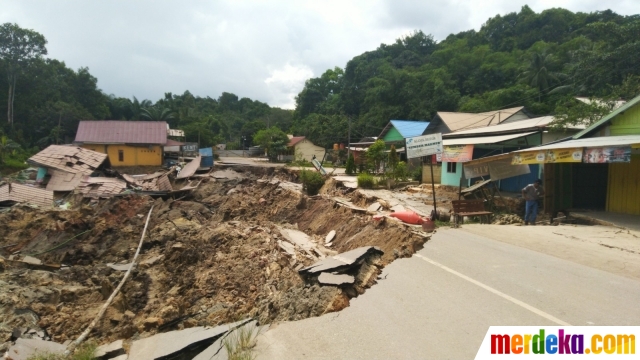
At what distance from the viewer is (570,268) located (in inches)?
300

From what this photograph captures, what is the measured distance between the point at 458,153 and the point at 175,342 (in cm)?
1598

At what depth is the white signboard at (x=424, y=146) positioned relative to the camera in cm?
1166

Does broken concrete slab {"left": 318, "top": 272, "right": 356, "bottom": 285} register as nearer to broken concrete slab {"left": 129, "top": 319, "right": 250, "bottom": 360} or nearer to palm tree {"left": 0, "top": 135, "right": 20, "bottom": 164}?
broken concrete slab {"left": 129, "top": 319, "right": 250, "bottom": 360}

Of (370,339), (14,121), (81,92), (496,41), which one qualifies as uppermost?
(496,41)

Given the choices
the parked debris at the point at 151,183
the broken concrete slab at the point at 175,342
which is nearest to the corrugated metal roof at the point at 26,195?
the parked debris at the point at 151,183

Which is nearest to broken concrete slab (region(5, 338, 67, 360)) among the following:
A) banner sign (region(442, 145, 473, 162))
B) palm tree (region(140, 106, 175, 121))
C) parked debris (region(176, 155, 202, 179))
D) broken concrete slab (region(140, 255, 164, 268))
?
broken concrete slab (region(140, 255, 164, 268))

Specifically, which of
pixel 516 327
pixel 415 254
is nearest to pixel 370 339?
pixel 516 327

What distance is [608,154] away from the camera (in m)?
11.4

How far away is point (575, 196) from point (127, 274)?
50.8 feet

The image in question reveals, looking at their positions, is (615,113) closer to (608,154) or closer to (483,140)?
(608,154)

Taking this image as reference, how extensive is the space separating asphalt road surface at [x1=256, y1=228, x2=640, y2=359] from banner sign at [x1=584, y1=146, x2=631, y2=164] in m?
4.90

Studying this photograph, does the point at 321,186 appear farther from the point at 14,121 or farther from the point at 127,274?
the point at 14,121

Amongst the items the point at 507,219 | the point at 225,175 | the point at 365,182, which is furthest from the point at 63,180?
the point at 507,219

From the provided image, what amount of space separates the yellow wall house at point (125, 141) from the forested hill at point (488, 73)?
76.9 feet
